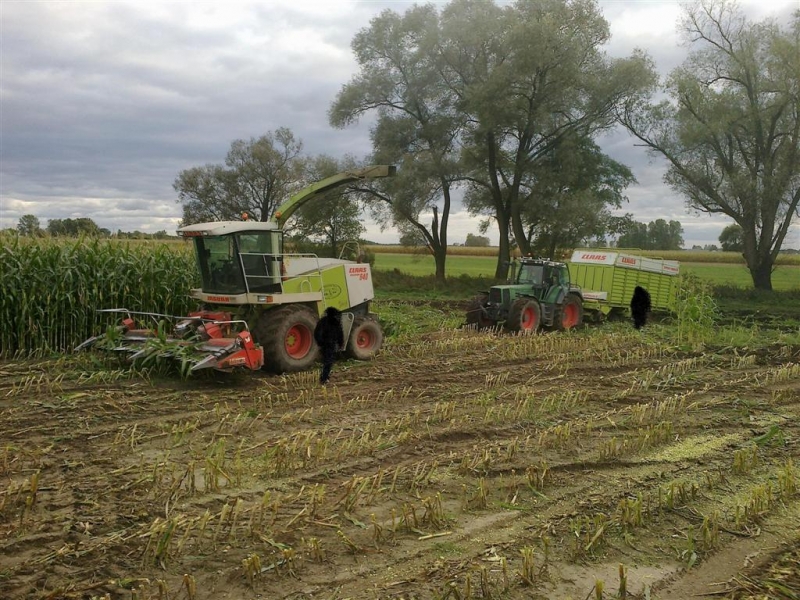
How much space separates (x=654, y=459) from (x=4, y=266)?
32.8 feet

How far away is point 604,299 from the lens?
59.0 feet

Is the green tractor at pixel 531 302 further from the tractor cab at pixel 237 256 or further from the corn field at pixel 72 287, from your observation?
the corn field at pixel 72 287

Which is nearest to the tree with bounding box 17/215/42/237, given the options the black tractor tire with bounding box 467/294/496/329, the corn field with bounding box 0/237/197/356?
the corn field with bounding box 0/237/197/356

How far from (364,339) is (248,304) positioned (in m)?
2.44

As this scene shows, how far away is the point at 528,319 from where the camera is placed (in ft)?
49.3

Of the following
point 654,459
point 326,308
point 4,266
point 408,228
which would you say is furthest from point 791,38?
point 4,266

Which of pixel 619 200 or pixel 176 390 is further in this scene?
pixel 619 200

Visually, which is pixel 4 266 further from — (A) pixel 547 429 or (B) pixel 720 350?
(B) pixel 720 350

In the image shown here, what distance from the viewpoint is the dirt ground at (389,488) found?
3971mm

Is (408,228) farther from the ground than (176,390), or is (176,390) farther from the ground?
(408,228)

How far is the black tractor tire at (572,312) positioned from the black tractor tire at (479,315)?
194cm

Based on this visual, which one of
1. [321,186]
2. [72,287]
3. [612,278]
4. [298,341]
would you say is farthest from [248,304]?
[612,278]

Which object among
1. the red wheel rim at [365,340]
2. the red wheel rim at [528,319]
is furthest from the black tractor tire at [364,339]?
the red wheel rim at [528,319]

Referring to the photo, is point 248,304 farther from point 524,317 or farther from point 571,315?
point 571,315
